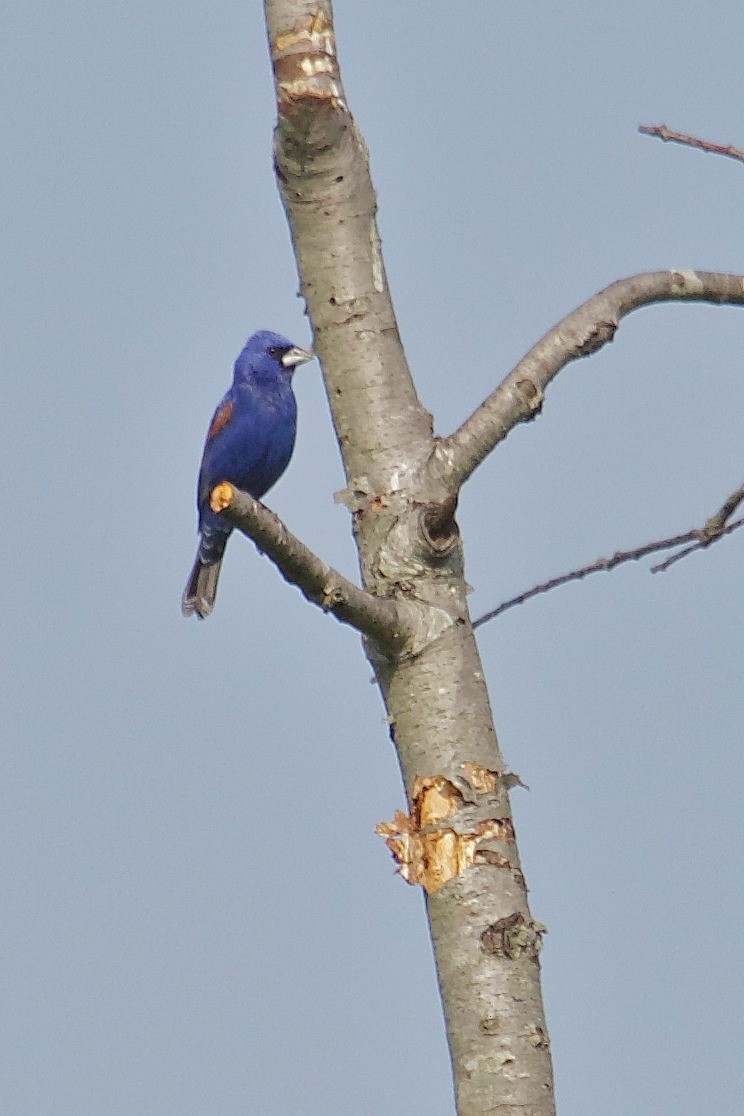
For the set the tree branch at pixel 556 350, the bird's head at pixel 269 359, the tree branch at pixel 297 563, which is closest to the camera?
the tree branch at pixel 297 563

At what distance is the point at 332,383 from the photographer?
4.69 metres

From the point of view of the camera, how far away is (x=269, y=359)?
8.31 metres

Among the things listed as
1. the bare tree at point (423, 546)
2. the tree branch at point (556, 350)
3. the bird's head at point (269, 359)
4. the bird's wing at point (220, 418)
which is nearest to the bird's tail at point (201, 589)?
the bird's wing at point (220, 418)

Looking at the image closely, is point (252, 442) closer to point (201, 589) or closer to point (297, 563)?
point (201, 589)

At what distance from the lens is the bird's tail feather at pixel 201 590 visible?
332 inches

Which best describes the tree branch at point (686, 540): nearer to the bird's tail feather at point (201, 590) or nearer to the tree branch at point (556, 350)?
the tree branch at point (556, 350)

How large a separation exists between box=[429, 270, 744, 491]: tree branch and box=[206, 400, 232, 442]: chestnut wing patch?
3846mm

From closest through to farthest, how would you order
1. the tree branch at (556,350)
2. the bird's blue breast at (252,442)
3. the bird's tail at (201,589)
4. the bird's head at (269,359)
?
the tree branch at (556,350), the bird's blue breast at (252,442), the bird's head at (269,359), the bird's tail at (201,589)

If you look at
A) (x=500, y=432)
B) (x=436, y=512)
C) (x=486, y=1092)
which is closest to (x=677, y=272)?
(x=500, y=432)

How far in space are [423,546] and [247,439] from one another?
12.3 ft

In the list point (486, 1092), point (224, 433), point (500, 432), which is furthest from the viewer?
point (224, 433)

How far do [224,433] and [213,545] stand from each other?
74 centimetres

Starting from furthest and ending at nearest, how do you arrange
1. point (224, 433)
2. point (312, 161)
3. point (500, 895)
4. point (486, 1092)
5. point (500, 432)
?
point (224, 433)
point (312, 161)
point (500, 432)
point (500, 895)
point (486, 1092)

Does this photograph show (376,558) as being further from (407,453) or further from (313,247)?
(313,247)
